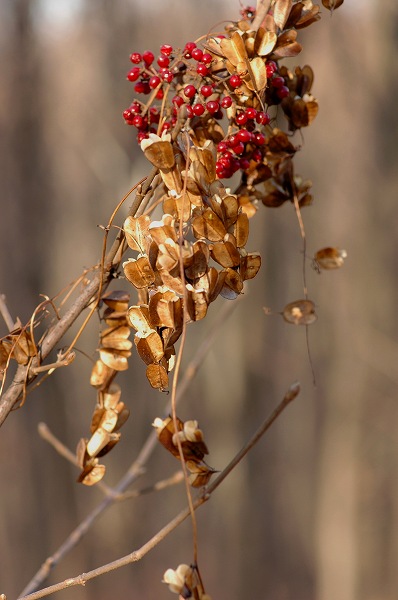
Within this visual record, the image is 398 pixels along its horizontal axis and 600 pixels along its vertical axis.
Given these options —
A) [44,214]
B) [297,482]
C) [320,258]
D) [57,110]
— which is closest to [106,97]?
[57,110]

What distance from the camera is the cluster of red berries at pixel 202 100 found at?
1.67 ft

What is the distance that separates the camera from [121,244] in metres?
0.54

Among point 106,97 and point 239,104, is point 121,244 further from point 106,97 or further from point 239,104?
point 106,97

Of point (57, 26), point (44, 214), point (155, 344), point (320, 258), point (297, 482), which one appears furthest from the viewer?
point (297, 482)

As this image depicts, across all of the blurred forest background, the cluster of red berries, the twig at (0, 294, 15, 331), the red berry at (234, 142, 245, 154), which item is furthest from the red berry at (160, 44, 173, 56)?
the blurred forest background

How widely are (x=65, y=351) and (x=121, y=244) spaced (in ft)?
0.37

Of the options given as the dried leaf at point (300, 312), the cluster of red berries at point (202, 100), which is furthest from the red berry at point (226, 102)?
the dried leaf at point (300, 312)

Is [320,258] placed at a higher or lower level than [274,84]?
lower

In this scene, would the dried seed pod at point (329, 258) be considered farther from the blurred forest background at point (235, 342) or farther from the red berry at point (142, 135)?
the blurred forest background at point (235, 342)

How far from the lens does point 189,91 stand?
0.50 meters

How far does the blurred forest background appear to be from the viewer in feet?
10.0

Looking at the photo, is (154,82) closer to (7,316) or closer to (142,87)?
(142,87)

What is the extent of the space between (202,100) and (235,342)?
141 inches

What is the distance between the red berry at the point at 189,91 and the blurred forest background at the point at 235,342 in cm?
254
